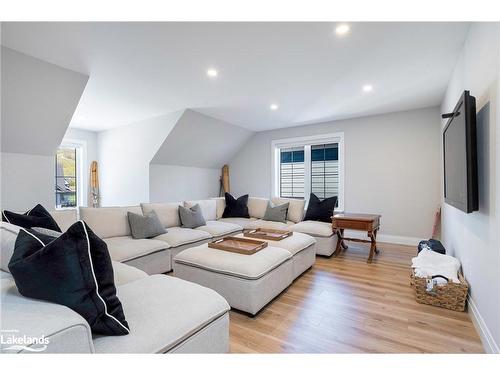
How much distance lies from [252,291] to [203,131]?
12.6 ft

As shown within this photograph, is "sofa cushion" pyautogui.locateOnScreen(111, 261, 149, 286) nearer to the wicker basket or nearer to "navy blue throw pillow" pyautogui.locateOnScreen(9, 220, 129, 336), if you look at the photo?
"navy blue throw pillow" pyautogui.locateOnScreen(9, 220, 129, 336)

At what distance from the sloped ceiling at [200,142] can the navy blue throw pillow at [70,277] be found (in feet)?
12.4

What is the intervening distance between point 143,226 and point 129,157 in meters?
3.00

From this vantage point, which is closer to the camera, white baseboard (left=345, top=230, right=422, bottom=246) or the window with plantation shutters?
white baseboard (left=345, top=230, right=422, bottom=246)

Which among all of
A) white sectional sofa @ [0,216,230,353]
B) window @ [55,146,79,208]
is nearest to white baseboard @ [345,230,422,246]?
white sectional sofa @ [0,216,230,353]

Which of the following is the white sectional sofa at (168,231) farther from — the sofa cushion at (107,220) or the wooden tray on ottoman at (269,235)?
the wooden tray on ottoman at (269,235)

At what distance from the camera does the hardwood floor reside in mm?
1688

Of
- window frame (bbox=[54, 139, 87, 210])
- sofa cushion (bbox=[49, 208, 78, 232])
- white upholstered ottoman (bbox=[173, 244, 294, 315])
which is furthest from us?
window frame (bbox=[54, 139, 87, 210])

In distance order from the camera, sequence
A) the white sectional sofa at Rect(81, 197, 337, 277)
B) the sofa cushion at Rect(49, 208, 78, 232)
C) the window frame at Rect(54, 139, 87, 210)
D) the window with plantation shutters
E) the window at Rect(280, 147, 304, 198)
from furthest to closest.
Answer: the window frame at Rect(54, 139, 87, 210)
the window at Rect(280, 147, 304, 198)
the window with plantation shutters
the white sectional sofa at Rect(81, 197, 337, 277)
the sofa cushion at Rect(49, 208, 78, 232)

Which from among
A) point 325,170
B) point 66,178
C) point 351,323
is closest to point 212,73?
point 351,323

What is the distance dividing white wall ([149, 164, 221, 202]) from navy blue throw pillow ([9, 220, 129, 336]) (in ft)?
13.9

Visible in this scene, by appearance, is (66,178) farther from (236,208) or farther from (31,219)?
(31,219)

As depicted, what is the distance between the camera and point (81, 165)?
6059mm

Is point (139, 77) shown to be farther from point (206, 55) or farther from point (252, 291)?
point (252, 291)
